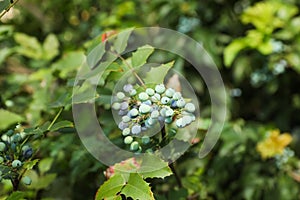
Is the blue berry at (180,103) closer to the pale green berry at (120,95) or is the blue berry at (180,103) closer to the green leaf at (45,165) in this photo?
the pale green berry at (120,95)

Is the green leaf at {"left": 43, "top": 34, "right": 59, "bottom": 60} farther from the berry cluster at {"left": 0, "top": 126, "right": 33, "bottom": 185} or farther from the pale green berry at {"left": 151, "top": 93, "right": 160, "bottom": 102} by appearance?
the pale green berry at {"left": 151, "top": 93, "right": 160, "bottom": 102}

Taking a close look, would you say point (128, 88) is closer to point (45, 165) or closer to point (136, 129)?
point (136, 129)

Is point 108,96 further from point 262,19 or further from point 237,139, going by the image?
point 262,19

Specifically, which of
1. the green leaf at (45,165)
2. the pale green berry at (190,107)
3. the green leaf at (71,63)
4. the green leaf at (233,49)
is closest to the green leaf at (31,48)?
the green leaf at (71,63)

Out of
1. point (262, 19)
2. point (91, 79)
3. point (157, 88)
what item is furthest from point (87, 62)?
point (262, 19)

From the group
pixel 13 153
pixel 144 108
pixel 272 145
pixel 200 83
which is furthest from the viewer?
pixel 200 83

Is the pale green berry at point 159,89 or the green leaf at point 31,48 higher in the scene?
the pale green berry at point 159,89

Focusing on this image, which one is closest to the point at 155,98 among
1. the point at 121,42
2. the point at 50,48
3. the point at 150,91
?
the point at 150,91
